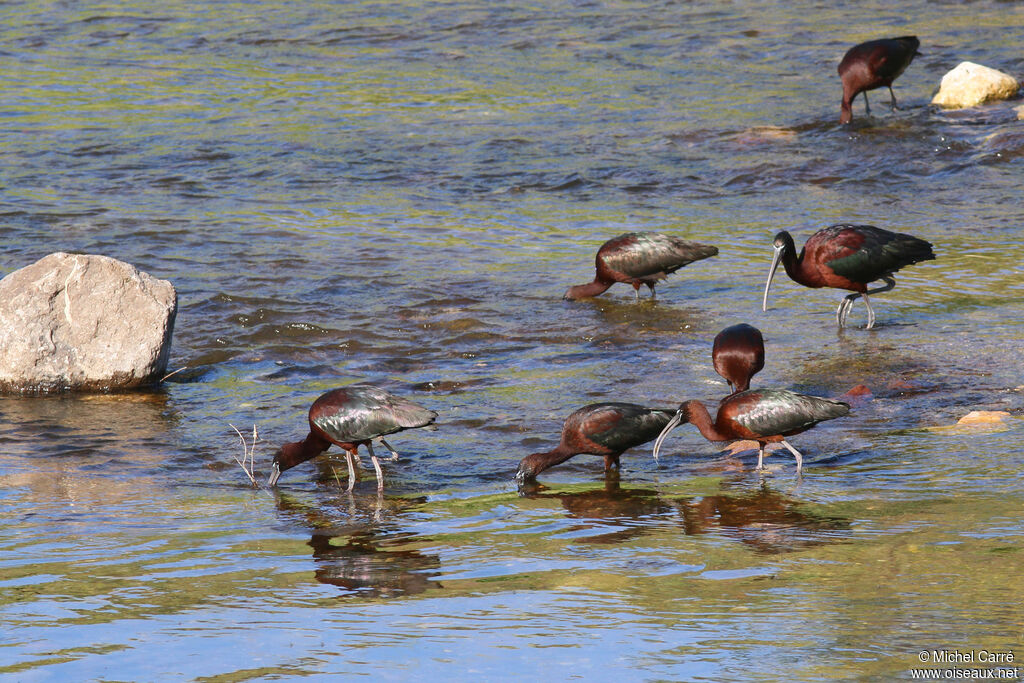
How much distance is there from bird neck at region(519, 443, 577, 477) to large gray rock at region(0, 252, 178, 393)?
3.39 m

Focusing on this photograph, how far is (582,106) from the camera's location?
739 inches

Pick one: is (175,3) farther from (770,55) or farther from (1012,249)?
(1012,249)

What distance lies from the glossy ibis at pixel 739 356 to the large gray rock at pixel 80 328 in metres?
3.86

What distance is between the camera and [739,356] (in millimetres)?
8164

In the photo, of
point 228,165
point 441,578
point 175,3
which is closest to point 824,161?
point 228,165

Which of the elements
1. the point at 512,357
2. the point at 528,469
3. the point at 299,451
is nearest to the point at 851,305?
the point at 512,357

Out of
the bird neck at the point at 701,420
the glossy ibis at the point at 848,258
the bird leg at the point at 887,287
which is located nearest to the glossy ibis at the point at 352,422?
the bird neck at the point at 701,420

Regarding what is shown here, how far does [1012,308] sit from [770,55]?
1150 cm

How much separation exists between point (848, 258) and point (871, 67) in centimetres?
714

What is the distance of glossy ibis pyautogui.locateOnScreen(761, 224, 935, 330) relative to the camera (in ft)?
32.4

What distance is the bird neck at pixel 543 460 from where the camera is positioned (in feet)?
23.0

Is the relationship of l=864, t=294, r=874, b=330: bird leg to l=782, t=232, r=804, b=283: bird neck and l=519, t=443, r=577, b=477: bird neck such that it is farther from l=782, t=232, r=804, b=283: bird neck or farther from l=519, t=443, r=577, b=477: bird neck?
l=519, t=443, r=577, b=477: bird neck

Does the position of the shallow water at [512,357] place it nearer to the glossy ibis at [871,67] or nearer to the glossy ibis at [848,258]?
the glossy ibis at [848,258]

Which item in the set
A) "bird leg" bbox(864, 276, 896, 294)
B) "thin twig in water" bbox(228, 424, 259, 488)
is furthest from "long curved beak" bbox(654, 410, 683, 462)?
"bird leg" bbox(864, 276, 896, 294)
